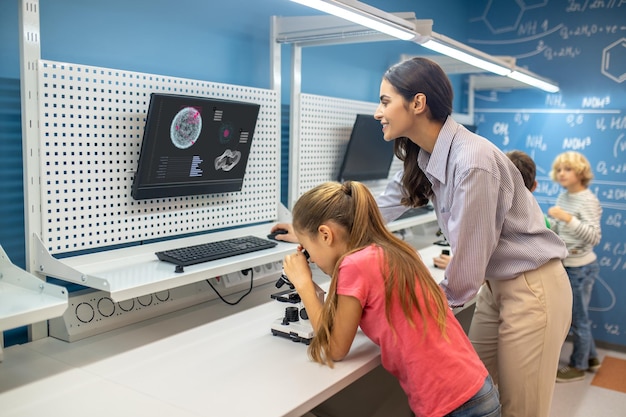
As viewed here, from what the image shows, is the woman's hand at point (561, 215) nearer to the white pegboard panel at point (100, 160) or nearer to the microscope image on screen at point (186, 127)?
the white pegboard panel at point (100, 160)

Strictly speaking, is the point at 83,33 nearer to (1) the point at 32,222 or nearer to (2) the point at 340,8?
(1) the point at 32,222

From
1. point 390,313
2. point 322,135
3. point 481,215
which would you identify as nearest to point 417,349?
point 390,313

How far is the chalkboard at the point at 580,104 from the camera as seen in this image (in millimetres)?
4035

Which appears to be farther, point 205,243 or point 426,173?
point 205,243

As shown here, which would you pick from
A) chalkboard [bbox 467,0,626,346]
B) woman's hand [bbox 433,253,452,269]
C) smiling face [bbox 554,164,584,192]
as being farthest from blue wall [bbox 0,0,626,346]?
woman's hand [bbox 433,253,452,269]

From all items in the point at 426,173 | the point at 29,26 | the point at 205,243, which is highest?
the point at 29,26

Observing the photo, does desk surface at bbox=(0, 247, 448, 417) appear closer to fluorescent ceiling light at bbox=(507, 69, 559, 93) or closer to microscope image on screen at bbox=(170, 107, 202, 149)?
microscope image on screen at bbox=(170, 107, 202, 149)

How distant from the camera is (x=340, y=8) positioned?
1690mm

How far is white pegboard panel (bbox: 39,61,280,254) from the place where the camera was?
1.74m

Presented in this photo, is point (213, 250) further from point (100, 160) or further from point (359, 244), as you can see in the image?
point (359, 244)

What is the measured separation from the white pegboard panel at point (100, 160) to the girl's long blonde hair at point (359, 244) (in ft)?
2.34

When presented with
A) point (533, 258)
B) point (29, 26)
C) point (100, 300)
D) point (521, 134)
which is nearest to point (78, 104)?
point (29, 26)

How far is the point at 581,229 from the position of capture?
3.53 m

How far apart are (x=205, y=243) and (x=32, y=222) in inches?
24.2
